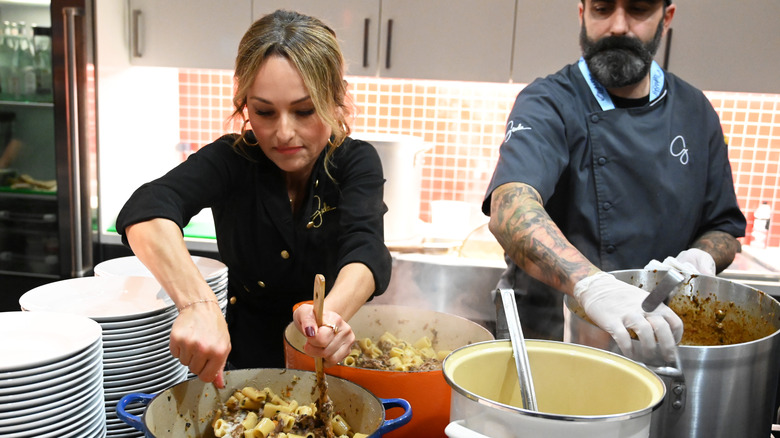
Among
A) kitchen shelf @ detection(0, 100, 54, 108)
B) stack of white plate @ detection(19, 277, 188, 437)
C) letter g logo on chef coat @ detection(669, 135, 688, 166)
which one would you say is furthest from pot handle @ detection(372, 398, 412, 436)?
kitchen shelf @ detection(0, 100, 54, 108)

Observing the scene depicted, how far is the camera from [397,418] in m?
0.80

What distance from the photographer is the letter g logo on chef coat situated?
159 centimetres

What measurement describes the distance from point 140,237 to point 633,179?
1115 millimetres

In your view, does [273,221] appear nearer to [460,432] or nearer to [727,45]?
[460,432]

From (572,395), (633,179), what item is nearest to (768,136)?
(633,179)

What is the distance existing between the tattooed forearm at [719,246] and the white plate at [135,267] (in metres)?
1.09

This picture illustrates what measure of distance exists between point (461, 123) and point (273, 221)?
1.88 m

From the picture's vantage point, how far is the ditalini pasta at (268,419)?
875 mm

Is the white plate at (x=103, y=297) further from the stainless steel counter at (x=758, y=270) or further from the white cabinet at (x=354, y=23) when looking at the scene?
the stainless steel counter at (x=758, y=270)

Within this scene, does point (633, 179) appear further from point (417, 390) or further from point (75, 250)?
point (75, 250)

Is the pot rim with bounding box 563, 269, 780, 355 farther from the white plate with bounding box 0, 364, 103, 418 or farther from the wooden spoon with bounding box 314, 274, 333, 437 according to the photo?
the white plate with bounding box 0, 364, 103, 418

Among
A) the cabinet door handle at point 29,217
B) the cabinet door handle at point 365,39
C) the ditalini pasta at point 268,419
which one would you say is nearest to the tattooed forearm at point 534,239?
the ditalini pasta at point 268,419

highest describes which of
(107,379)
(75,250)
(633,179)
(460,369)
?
(633,179)

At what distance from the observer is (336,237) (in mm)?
1435
